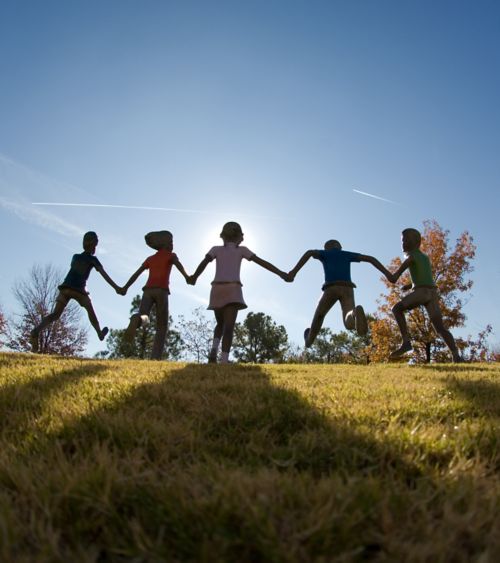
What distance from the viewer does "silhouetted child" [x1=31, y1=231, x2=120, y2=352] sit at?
384 inches

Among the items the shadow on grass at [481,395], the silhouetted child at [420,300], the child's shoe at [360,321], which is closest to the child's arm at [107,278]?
the child's shoe at [360,321]

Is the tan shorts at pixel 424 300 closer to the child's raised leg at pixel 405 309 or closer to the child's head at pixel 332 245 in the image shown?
the child's raised leg at pixel 405 309

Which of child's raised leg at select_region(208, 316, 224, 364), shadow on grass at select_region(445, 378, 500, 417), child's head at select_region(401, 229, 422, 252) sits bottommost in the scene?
shadow on grass at select_region(445, 378, 500, 417)

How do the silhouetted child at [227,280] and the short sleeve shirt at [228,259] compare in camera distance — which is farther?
the short sleeve shirt at [228,259]

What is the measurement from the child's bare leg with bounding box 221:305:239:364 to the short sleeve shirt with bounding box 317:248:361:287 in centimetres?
210

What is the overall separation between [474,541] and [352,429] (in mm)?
905

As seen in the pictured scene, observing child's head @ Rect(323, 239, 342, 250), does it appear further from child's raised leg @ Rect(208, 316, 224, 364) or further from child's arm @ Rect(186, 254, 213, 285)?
child's raised leg @ Rect(208, 316, 224, 364)

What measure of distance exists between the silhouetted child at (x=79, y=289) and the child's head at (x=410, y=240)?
21.3 ft

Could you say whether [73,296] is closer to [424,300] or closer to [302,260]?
[302,260]

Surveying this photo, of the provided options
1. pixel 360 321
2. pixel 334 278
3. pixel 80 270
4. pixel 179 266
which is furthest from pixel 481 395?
pixel 80 270

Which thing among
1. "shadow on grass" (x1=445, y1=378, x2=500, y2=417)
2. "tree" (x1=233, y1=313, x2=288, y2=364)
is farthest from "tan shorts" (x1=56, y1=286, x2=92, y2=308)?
"tree" (x1=233, y1=313, x2=288, y2=364)

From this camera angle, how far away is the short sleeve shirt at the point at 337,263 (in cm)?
879

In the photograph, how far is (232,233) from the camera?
28.4 ft

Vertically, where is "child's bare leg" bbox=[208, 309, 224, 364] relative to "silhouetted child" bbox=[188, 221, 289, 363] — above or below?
below
